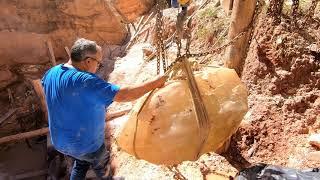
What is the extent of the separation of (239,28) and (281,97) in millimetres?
1376

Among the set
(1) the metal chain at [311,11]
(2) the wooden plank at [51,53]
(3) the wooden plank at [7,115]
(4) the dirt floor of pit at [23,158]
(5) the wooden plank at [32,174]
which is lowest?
(4) the dirt floor of pit at [23,158]

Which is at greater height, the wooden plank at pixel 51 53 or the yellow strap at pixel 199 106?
the yellow strap at pixel 199 106

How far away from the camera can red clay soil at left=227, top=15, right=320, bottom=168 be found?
4.18 m

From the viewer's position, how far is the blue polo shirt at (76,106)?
9.52 ft

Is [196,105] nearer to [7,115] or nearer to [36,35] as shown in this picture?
[7,115]

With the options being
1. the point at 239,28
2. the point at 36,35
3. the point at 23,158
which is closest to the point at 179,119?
the point at 239,28

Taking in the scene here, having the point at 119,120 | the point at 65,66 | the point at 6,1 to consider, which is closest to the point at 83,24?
the point at 6,1

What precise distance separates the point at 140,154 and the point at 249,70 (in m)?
2.37

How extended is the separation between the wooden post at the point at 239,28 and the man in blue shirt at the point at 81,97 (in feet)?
3.58

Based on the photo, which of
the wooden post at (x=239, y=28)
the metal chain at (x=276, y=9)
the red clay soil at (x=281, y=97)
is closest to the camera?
the wooden post at (x=239, y=28)

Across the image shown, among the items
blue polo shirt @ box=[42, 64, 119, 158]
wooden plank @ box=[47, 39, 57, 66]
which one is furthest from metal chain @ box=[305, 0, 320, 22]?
wooden plank @ box=[47, 39, 57, 66]

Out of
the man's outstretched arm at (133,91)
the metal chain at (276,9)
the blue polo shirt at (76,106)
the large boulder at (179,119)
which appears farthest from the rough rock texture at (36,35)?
the man's outstretched arm at (133,91)

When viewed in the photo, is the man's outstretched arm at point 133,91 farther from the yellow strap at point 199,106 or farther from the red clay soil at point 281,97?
the red clay soil at point 281,97

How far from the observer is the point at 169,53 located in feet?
23.8
